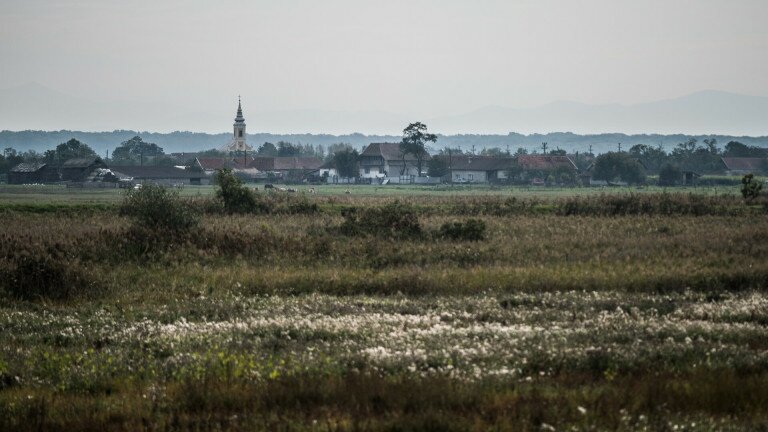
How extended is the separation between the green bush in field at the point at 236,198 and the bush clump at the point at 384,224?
1296cm

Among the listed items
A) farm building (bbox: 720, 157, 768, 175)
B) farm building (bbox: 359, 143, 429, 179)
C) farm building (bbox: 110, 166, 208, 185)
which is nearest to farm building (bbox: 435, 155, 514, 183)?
farm building (bbox: 359, 143, 429, 179)

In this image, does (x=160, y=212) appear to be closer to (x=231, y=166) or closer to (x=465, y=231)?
(x=465, y=231)

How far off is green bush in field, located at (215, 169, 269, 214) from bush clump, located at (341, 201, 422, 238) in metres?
13.0

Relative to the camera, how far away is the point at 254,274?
31.1 meters

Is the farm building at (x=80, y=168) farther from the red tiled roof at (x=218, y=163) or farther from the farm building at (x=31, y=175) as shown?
the red tiled roof at (x=218, y=163)

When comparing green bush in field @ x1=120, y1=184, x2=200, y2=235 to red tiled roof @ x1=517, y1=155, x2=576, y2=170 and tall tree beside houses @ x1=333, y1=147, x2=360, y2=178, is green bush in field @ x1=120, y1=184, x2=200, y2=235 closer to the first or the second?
red tiled roof @ x1=517, y1=155, x2=576, y2=170

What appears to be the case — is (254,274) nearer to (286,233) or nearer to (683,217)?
(286,233)

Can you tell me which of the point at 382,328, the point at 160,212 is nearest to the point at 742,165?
the point at 160,212

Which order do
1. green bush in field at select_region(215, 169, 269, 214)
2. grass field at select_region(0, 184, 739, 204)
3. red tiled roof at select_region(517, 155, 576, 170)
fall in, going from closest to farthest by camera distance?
green bush in field at select_region(215, 169, 269, 214) < grass field at select_region(0, 184, 739, 204) < red tiled roof at select_region(517, 155, 576, 170)

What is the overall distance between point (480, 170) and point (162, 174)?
194 ft

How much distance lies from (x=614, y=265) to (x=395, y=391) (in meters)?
20.9

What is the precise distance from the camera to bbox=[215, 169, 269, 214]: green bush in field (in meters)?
57.9

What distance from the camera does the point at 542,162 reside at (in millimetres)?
178125

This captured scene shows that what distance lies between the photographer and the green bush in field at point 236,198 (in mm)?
57938
